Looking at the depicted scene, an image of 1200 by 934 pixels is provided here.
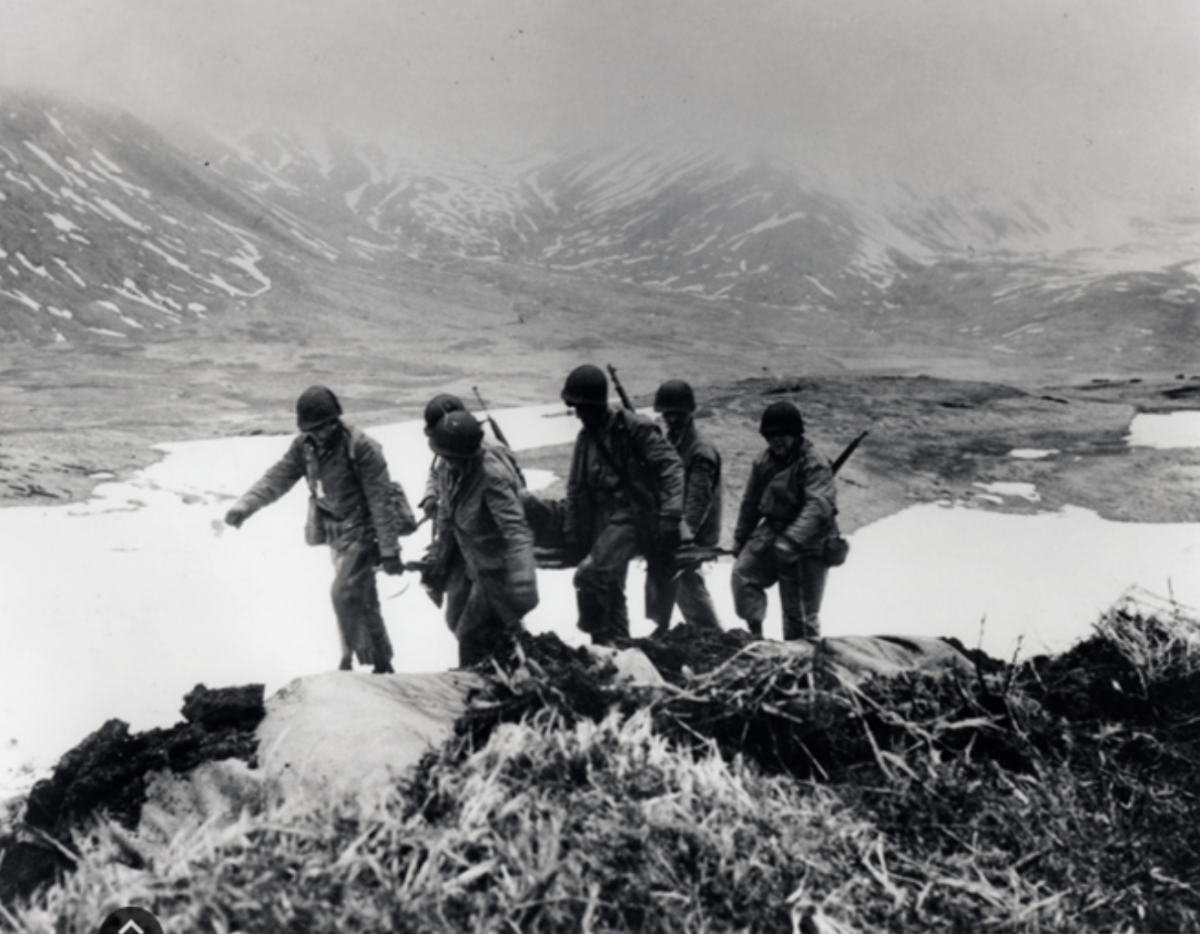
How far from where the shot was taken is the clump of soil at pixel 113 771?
286cm

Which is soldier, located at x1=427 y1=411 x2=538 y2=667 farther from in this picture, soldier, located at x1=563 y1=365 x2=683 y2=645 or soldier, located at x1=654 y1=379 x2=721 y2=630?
soldier, located at x1=654 y1=379 x2=721 y2=630

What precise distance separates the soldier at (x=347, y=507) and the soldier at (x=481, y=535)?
34 cm

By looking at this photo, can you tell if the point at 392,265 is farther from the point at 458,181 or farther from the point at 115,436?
the point at 115,436

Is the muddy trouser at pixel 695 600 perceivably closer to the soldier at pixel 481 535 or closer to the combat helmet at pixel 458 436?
the soldier at pixel 481 535

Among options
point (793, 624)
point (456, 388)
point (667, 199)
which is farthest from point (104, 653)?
point (667, 199)

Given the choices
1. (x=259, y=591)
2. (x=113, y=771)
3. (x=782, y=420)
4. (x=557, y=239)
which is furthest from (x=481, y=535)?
(x=557, y=239)

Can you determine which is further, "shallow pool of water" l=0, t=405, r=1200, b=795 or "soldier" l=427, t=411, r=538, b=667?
"shallow pool of water" l=0, t=405, r=1200, b=795

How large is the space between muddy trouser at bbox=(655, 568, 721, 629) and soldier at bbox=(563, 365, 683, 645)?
53cm

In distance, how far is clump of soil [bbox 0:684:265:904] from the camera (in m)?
2.86

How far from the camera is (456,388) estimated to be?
Result: 67.6ft

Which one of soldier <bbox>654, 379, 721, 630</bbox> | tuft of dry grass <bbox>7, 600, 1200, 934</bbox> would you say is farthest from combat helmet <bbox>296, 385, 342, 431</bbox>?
tuft of dry grass <bbox>7, 600, 1200, 934</bbox>

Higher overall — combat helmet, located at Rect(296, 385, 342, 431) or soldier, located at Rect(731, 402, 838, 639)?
combat helmet, located at Rect(296, 385, 342, 431)

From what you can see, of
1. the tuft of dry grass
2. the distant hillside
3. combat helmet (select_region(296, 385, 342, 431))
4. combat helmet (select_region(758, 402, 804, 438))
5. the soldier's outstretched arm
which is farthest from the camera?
the distant hillside

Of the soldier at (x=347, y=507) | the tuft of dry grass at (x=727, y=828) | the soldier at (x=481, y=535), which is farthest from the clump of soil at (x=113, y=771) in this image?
the soldier at (x=347, y=507)
